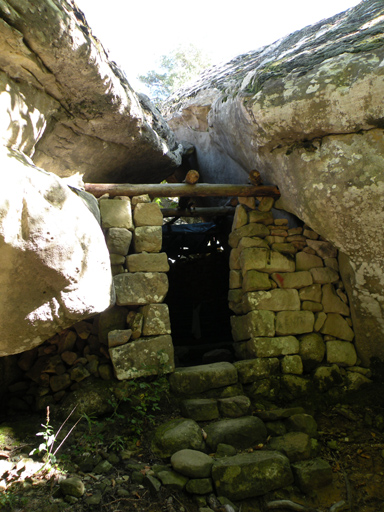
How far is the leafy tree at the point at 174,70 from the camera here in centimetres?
1436

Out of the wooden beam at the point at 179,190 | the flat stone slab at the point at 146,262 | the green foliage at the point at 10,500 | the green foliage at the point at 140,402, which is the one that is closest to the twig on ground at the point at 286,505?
the green foliage at the point at 140,402

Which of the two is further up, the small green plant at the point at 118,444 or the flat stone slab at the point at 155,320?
the flat stone slab at the point at 155,320

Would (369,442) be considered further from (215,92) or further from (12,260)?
(215,92)

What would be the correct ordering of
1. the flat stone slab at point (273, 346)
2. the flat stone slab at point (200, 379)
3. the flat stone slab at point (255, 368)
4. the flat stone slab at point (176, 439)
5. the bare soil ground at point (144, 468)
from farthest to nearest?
the flat stone slab at point (273, 346) → the flat stone slab at point (255, 368) → the flat stone slab at point (200, 379) → the flat stone slab at point (176, 439) → the bare soil ground at point (144, 468)

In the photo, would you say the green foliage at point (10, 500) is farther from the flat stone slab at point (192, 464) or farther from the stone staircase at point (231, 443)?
the flat stone slab at point (192, 464)

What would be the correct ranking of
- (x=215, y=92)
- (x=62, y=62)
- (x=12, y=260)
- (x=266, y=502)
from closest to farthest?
(x=12, y=260) → (x=266, y=502) → (x=62, y=62) → (x=215, y=92)

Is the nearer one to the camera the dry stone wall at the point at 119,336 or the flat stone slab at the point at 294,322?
the dry stone wall at the point at 119,336

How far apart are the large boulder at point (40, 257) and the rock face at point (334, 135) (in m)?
2.27

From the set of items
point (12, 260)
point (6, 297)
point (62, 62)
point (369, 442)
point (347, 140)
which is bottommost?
point (369, 442)

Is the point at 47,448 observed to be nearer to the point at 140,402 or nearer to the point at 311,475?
the point at 140,402

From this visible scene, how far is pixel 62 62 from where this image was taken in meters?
3.33

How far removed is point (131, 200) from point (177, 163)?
1692 mm

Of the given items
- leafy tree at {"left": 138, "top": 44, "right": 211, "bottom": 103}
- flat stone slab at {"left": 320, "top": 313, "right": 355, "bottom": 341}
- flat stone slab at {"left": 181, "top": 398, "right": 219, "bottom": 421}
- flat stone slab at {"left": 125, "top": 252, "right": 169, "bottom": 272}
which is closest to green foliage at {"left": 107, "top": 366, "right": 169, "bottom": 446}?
flat stone slab at {"left": 181, "top": 398, "right": 219, "bottom": 421}

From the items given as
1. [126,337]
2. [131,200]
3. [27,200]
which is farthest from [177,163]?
[27,200]
